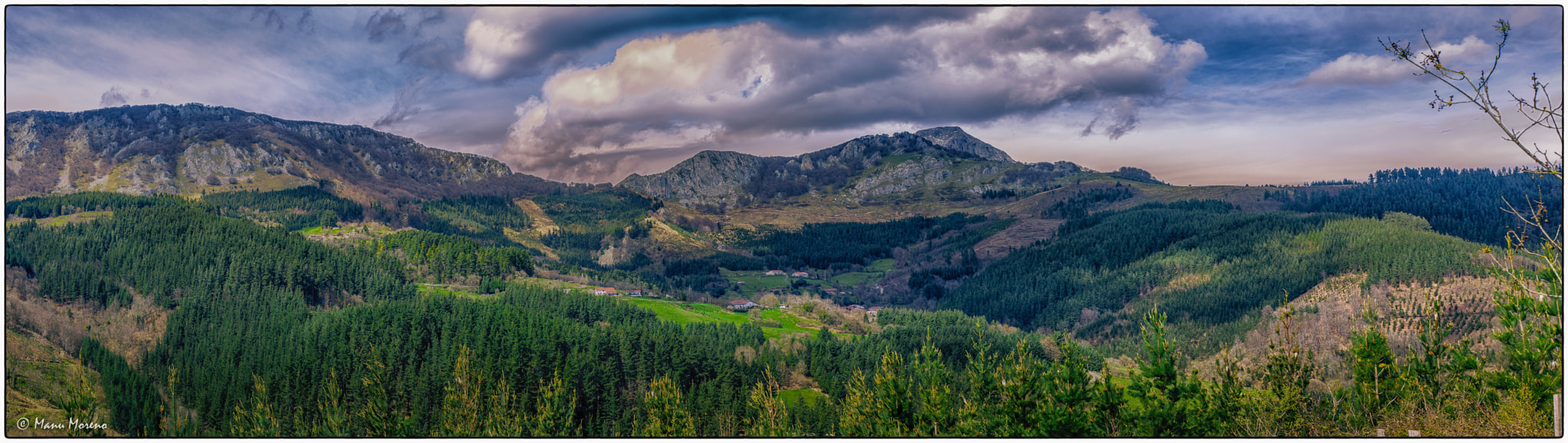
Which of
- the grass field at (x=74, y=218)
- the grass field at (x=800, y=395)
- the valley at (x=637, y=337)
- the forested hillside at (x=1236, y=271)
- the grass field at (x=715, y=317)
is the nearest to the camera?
the valley at (x=637, y=337)

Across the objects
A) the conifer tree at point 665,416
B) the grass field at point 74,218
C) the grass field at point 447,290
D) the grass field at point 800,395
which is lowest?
the grass field at point 800,395

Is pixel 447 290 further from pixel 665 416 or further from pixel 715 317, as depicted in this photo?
pixel 665 416

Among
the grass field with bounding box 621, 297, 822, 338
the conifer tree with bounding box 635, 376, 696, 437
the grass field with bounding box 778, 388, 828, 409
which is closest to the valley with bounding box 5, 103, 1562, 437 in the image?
the grass field with bounding box 778, 388, 828, 409

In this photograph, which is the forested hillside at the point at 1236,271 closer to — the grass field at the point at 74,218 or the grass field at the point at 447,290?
Result: the grass field at the point at 447,290

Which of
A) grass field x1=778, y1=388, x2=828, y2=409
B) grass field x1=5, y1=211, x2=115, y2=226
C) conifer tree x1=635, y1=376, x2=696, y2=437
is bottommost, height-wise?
grass field x1=778, y1=388, x2=828, y2=409

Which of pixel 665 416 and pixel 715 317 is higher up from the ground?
pixel 665 416

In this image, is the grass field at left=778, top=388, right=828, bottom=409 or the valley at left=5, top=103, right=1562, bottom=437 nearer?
the valley at left=5, top=103, right=1562, bottom=437

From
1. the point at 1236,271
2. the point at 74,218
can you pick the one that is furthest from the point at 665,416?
the point at 1236,271

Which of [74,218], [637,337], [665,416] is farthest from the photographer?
[74,218]

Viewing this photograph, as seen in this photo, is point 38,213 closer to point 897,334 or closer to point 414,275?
point 414,275

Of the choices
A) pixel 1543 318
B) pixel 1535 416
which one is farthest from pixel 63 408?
pixel 1543 318

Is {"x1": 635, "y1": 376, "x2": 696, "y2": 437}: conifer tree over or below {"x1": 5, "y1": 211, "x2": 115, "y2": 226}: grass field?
below

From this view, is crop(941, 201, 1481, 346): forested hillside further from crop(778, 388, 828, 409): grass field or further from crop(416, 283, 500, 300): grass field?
crop(416, 283, 500, 300): grass field

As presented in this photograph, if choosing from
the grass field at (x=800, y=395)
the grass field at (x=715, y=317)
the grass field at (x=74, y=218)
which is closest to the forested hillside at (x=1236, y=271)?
the grass field at (x=715, y=317)
